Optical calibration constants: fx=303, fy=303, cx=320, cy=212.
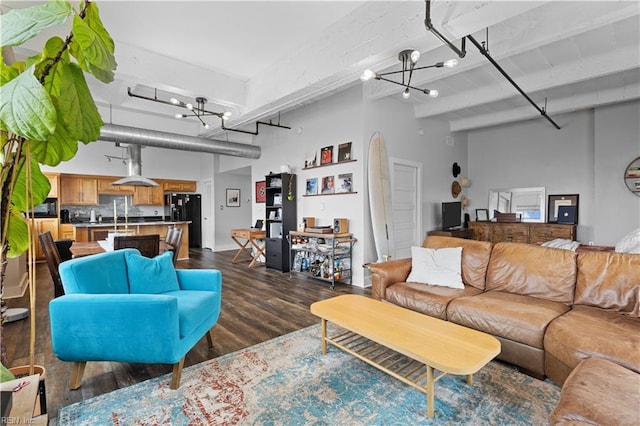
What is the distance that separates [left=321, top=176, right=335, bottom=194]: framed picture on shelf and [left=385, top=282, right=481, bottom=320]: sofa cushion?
2.42 m

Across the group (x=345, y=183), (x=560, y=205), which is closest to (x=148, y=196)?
(x=345, y=183)

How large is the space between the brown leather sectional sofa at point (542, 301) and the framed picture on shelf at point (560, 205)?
3.78 metres

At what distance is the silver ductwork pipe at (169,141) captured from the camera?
5.29 meters

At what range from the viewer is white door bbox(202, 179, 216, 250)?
8.82 metres

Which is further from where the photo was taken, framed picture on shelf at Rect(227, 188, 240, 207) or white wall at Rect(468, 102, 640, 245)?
framed picture on shelf at Rect(227, 188, 240, 207)

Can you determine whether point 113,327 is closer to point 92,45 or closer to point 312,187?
point 92,45

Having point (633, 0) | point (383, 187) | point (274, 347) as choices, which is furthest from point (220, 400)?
point (633, 0)

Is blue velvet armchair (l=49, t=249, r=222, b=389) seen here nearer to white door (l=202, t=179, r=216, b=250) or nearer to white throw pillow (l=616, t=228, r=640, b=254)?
white throw pillow (l=616, t=228, r=640, b=254)

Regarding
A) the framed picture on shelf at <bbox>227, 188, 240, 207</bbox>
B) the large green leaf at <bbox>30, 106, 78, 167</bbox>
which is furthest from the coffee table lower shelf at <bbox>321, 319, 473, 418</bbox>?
the framed picture on shelf at <bbox>227, 188, 240, 207</bbox>

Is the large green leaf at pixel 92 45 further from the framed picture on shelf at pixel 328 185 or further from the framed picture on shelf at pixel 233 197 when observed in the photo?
the framed picture on shelf at pixel 233 197

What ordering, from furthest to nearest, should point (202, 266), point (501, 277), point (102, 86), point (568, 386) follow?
point (202, 266)
point (102, 86)
point (501, 277)
point (568, 386)

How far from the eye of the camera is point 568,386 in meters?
1.42

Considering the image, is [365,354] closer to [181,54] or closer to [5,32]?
[5,32]

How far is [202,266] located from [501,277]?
549cm
